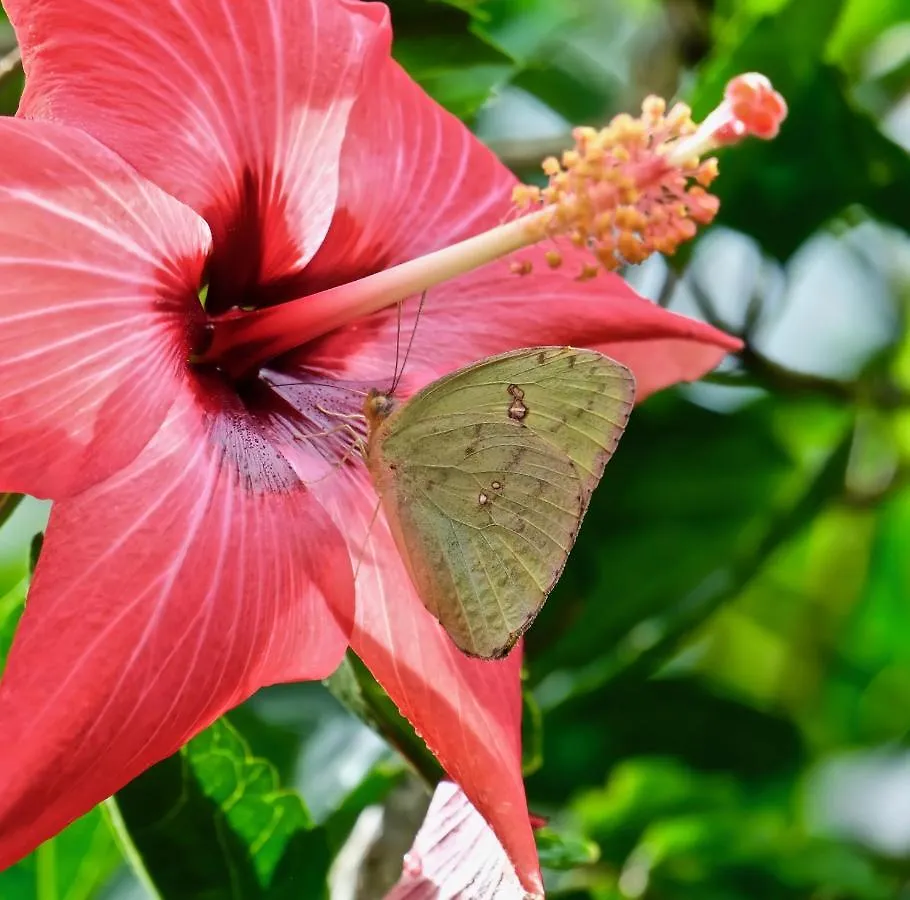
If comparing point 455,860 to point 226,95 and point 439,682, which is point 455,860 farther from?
point 226,95

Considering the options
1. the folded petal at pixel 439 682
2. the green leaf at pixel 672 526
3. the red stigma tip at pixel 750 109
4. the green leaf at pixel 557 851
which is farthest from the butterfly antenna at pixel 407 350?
the green leaf at pixel 672 526

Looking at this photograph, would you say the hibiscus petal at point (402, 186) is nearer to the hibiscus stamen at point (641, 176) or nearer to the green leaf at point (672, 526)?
the hibiscus stamen at point (641, 176)

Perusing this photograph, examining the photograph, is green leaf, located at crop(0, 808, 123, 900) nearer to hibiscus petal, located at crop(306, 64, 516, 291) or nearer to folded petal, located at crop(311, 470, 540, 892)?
folded petal, located at crop(311, 470, 540, 892)

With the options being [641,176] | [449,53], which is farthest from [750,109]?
[449,53]

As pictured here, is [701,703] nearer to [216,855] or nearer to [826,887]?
[826,887]

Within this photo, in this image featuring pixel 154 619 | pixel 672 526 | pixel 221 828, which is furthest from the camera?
pixel 672 526

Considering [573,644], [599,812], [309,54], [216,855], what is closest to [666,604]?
[573,644]

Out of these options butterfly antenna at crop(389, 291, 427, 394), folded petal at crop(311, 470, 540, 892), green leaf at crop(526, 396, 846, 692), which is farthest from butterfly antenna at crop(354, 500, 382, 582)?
green leaf at crop(526, 396, 846, 692)
